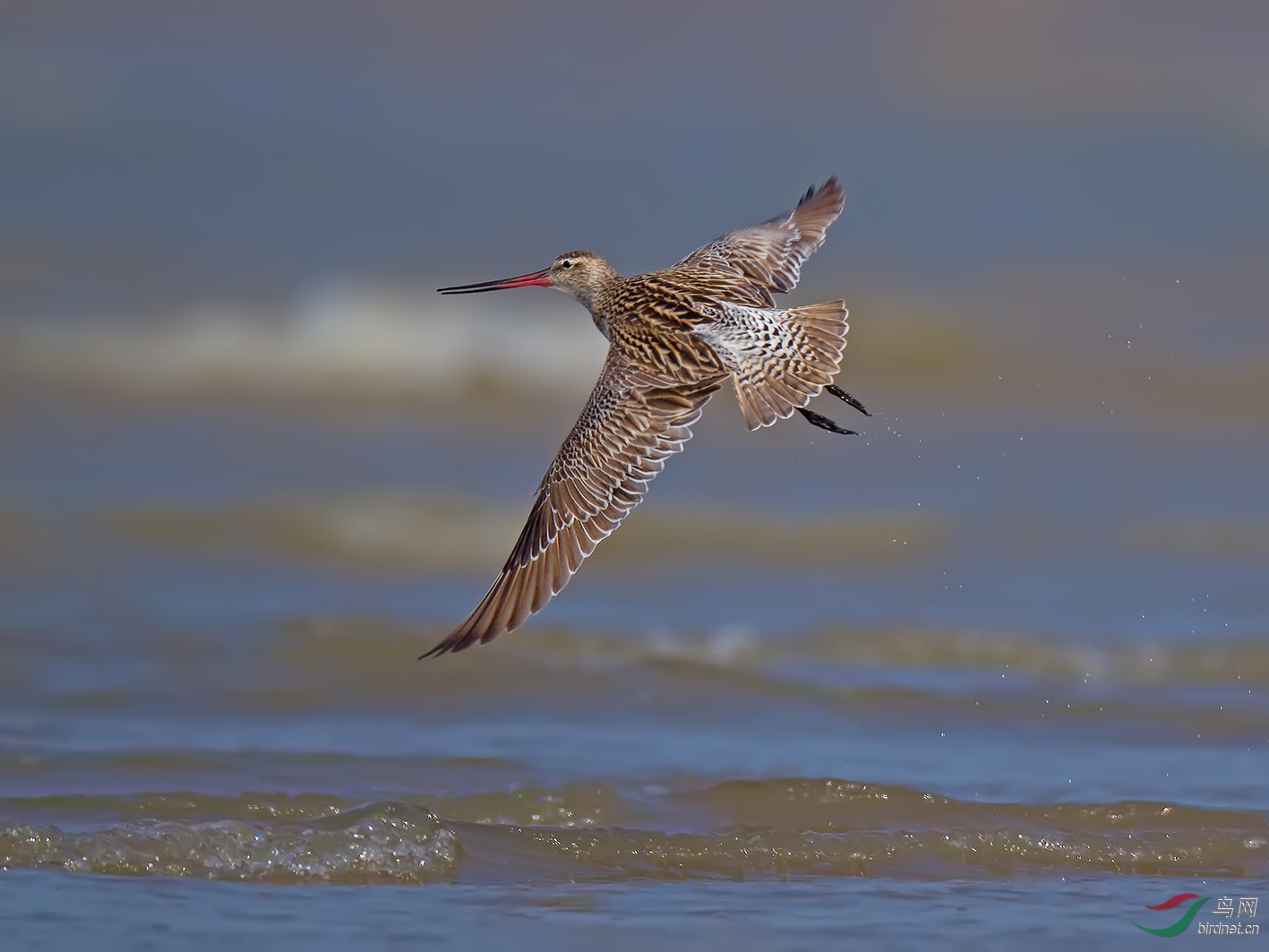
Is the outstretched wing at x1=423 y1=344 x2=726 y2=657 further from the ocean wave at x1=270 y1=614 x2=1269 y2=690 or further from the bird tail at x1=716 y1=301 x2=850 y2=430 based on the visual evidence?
the ocean wave at x1=270 y1=614 x2=1269 y2=690

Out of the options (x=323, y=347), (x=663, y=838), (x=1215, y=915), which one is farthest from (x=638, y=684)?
(x=323, y=347)

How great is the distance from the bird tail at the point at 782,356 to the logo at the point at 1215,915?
5.68 ft

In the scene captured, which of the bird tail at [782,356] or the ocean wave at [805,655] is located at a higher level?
the bird tail at [782,356]

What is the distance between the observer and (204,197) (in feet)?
41.3

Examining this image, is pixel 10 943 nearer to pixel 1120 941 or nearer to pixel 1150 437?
pixel 1120 941

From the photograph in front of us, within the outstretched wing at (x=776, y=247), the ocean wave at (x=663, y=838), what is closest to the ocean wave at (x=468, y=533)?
the outstretched wing at (x=776, y=247)

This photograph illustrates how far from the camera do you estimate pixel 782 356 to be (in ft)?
19.8

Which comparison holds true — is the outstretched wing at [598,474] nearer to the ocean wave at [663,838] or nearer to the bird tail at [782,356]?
the bird tail at [782,356]

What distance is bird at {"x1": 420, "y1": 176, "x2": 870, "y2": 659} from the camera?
235 inches

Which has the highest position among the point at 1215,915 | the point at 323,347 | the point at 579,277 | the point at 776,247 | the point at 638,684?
the point at 323,347

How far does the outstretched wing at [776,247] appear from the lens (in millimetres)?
7090

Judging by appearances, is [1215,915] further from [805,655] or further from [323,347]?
[323,347]

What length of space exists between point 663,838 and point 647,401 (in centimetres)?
133

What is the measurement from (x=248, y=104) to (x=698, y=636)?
19.9 feet
